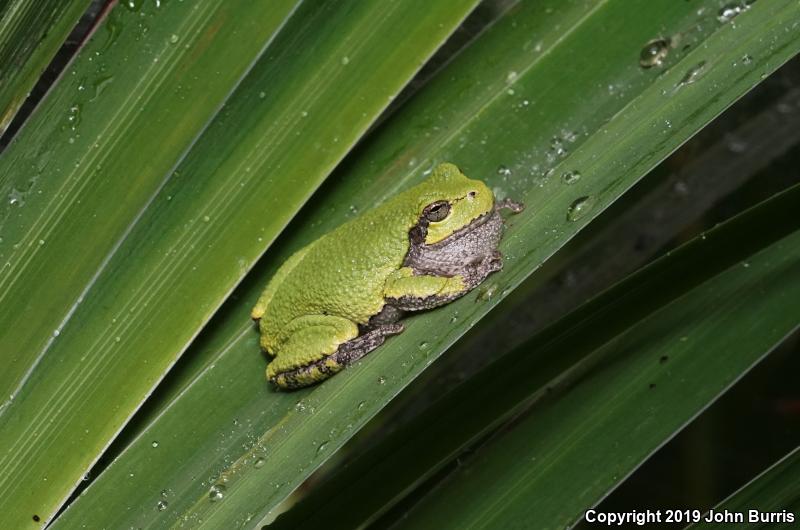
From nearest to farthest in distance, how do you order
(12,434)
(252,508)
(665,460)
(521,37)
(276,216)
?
(252,508) → (12,434) → (276,216) → (521,37) → (665,460)

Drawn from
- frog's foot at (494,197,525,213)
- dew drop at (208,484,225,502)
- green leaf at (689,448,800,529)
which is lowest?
green leaf at (689,448,800,529)

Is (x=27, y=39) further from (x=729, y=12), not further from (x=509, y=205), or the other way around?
(x=729, y=12)

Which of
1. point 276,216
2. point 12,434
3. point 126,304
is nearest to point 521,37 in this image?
point 276,216

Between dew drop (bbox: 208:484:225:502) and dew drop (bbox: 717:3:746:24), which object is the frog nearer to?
dew drop (bbox: 208:484:225:502)

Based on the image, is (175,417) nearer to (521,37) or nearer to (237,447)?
(237,447)

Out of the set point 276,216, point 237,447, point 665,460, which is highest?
point 276,216

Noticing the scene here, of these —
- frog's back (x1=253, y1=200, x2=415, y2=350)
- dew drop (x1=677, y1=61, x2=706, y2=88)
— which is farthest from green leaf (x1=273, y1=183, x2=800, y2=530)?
frog's back (x1=253, y1=200, x2=415, y2=350)
